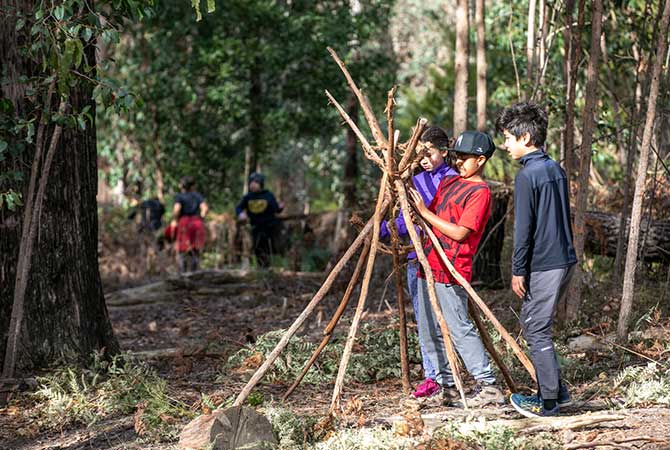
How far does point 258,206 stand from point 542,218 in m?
8.88

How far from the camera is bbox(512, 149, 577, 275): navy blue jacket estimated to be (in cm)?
467

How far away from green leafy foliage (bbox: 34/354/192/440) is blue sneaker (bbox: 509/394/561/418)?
1.83m

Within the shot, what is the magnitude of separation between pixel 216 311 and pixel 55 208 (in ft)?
14.4

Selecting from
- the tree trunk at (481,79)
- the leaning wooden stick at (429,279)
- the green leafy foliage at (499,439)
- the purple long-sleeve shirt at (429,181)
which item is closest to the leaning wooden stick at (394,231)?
the leaning wooden stick at (429,279)

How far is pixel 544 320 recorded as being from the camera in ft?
15.5

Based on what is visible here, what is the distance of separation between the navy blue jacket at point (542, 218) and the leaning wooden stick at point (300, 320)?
801 mm

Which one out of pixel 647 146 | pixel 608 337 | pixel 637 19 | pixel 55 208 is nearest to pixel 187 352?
pixel 55 208

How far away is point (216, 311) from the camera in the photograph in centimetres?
1059

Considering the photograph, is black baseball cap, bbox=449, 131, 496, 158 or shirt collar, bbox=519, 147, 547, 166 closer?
shirt collar, bbox=519, 147, 547, 166

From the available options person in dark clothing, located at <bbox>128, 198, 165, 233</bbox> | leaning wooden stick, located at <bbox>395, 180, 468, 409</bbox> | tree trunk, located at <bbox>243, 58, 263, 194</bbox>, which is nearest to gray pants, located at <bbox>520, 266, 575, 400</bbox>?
leaning wooden stick, located at <bbox>395, 180, 468, 409</bbox>

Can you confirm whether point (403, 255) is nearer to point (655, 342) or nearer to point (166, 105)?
point (655, 342)

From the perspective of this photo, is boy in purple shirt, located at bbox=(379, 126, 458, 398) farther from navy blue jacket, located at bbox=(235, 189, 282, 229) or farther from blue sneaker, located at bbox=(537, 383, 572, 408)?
navy blue jacket, located at bbox=(235, 189, 282, 229)

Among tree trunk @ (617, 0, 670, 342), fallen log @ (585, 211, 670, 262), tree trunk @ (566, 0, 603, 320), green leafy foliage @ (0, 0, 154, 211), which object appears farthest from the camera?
fallen log @ (585, 211, 670, 262)

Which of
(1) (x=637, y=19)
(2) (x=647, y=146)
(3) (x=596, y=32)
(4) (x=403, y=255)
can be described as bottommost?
(4) (x=403, y=255)
